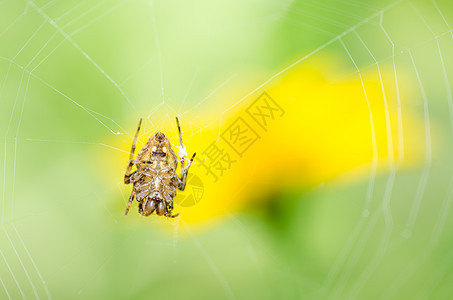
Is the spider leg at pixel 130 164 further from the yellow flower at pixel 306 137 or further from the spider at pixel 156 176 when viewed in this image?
the yellow flower at pixel 306 137

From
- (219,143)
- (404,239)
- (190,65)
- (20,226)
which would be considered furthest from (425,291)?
(20,226)

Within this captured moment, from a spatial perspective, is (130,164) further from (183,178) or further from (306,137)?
(306,137)

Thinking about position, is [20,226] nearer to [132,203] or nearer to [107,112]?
[132,203]

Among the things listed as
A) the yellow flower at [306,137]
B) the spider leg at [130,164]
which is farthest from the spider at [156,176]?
the yellow flower at [306,137]

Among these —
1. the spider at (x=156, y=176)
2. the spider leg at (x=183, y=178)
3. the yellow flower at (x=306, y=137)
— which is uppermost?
the spider at (x=156, y=176)

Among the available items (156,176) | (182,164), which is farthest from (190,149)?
(156,176)

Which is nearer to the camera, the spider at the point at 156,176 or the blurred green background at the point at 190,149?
the blurred green background at the point at 190,149

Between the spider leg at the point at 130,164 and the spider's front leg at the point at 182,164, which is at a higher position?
the spider leg at the point at 130,164
